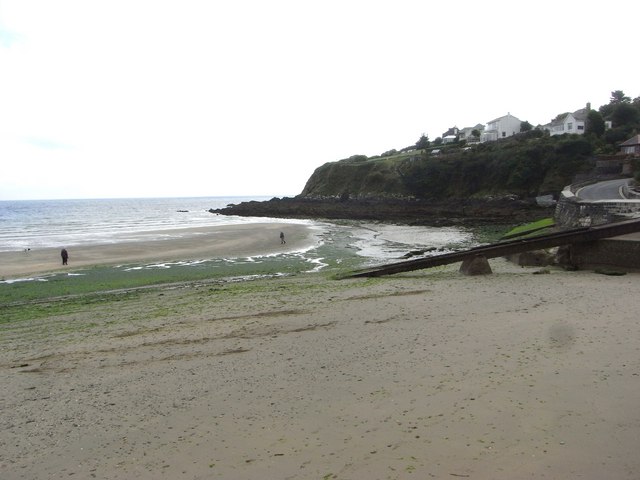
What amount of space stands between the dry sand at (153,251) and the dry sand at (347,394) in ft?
59.0

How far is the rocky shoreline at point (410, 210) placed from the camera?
139 feet

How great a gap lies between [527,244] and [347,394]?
34.6 feet

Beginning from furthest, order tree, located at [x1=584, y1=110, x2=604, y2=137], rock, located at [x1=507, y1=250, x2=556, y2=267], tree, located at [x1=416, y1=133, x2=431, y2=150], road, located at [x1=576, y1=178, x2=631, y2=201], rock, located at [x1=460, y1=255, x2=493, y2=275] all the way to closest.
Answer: tree, located at [x1=416, y1=133, x2=431, y2=150]
tree, located at [x1=584, y1=110, x2=604, y2=137]
road, located at [x1=576, y1=178, x2=631, y2=201]
rock, located at [x1=507, y1=250, x2=556, y2=267]
rock, located at [x1=460, y1=255, x2=493, y2=275]

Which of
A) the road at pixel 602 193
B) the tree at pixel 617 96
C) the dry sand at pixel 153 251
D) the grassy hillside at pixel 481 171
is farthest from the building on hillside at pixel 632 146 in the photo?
the tree at pixel 617 96

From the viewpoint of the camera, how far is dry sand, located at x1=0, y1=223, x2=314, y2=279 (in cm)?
2633

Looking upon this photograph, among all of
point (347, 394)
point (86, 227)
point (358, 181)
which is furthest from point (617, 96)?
point (347, 394)

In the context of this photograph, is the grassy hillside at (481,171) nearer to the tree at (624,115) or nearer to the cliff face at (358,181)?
the cliff face at (358,181)

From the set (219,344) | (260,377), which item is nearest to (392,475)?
(260,377)

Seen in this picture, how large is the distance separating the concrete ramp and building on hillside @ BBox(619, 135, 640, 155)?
128 ft

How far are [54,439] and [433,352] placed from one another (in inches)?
179

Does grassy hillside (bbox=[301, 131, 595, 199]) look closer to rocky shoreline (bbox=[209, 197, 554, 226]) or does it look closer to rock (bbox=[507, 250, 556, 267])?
rocky shoreline (bbox=[209, 197, 554, 226])

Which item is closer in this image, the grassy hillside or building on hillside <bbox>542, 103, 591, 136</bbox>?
the grassy hillside

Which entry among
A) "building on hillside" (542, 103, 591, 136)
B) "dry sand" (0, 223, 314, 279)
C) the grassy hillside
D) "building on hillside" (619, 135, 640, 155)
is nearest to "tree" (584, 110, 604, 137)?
"building on hillside" (542, 103, 591, 136)

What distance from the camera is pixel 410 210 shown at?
180 ft
